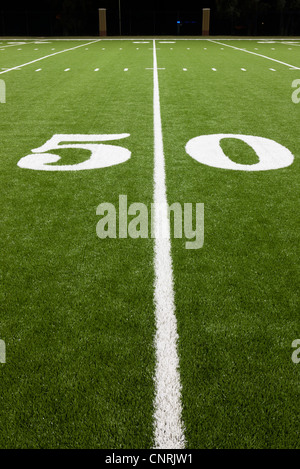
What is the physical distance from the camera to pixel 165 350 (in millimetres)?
2645

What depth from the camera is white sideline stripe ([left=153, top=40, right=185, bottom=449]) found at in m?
2.13

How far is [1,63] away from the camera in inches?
727

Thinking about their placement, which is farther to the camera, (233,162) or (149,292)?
(233,162)

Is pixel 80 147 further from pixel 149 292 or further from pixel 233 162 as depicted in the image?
pixel 149 292
